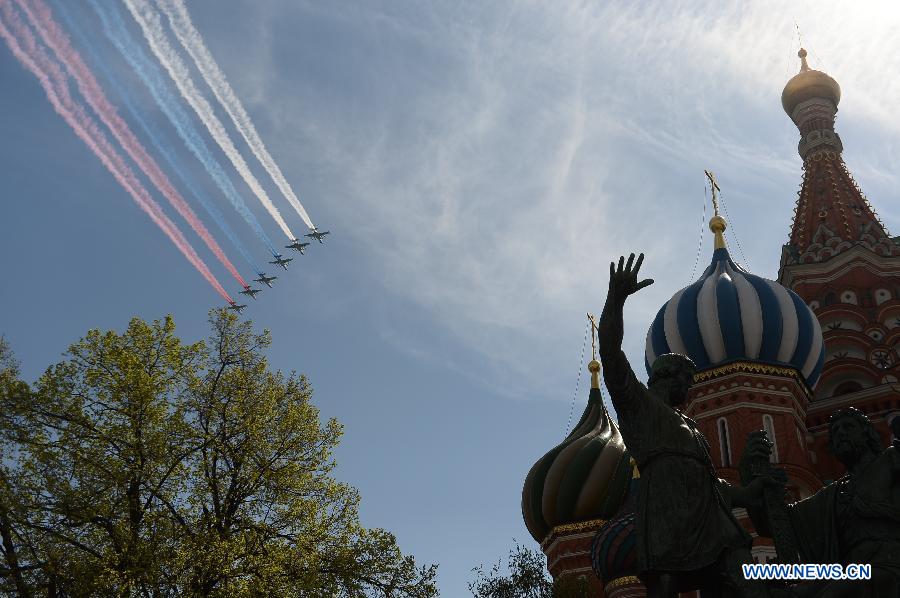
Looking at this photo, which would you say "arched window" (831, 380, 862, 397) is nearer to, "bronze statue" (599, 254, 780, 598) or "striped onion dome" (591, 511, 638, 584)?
"striped onion dome" (591, 511, 638, 584)

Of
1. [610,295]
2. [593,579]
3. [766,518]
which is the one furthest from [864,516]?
[593,579]

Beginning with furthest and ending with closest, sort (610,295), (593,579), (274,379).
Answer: (593,579) < (274,379) < (610,295)

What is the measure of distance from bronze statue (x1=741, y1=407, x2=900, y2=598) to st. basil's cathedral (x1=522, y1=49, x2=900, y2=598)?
16002mm

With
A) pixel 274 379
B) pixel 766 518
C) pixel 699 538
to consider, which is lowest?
Result: pixel 699 538

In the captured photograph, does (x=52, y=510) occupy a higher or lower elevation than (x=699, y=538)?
higher

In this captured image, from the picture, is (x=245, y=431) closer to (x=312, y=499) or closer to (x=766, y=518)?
(x=312, y=499)

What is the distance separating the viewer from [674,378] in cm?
651

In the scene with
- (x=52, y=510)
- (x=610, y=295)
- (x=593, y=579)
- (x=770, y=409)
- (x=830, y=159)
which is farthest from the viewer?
(x=830, y=159)

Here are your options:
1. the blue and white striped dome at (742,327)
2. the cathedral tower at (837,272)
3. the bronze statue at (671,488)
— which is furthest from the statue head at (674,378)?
the cathedral tower at (837,272)

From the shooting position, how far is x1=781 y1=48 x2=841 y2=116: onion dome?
4016cm

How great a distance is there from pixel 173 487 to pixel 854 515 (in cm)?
1215

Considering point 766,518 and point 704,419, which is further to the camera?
point 704,419

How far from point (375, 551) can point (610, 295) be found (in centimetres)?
1188

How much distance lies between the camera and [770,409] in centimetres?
2681
